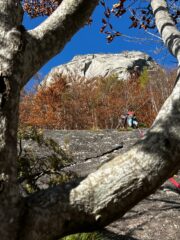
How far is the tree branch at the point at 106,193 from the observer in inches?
57.9

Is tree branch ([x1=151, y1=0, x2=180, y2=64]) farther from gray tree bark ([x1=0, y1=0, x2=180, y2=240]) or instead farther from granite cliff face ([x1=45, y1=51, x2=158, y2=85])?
granite cliff face ([x1=45, y1=51, x2=158, y2=85])

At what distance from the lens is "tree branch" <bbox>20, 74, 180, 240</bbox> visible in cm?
147

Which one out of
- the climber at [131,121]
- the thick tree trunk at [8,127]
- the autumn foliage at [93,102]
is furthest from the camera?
the autumn foliage at [93,102]

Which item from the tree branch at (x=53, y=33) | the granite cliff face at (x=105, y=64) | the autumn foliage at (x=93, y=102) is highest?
the granite cliff face at (x=105, y=64)

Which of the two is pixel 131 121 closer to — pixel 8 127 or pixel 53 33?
pixel 53 33

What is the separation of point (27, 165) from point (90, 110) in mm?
18708

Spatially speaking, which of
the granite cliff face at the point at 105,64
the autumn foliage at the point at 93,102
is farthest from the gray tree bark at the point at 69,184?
the granite cliff face at the point at 105,64

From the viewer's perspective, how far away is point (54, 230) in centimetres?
148

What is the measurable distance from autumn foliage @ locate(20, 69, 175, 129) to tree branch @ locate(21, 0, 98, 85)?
64.9 ft

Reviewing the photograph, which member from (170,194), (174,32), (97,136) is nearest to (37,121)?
(97,136)

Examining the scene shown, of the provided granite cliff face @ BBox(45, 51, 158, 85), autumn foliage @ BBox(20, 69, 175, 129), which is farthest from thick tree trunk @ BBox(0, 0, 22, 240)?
granite cliff face @ BBox(45, 51, 158, 85)

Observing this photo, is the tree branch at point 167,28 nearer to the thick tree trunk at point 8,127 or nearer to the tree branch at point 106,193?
the tree branch at point 106,193

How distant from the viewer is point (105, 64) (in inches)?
1775

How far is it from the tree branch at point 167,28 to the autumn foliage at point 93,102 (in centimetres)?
1873
